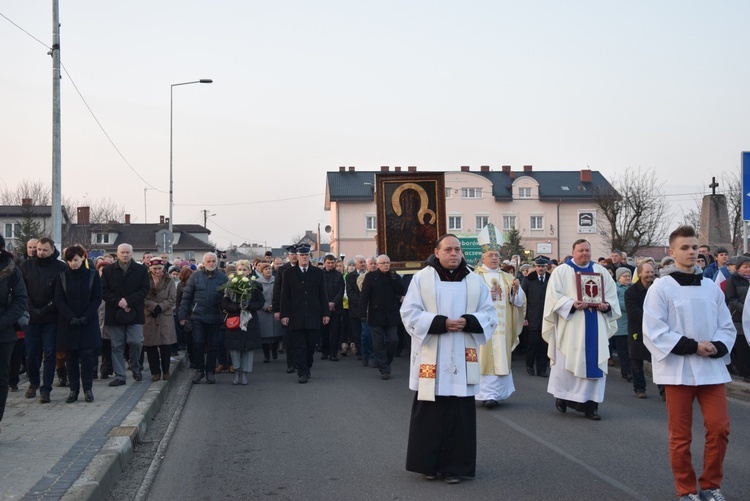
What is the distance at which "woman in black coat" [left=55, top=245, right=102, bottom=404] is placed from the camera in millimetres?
11078

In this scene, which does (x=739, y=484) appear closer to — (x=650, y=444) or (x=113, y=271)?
(x=650, y=444)

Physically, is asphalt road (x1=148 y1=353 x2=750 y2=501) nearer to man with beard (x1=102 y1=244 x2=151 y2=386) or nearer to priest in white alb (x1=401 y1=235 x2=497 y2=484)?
priest in white alb (x1=401 y1=235 x2=497 y2=484)

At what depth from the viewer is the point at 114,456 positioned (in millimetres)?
7863

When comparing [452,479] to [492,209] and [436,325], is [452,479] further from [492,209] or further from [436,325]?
[492,209]

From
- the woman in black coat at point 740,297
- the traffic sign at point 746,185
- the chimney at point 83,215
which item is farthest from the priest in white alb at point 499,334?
the chimney at point 83,215

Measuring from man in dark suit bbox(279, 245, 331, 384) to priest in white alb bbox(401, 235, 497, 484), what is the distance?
7014mm

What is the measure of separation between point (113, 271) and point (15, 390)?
6.82 ft

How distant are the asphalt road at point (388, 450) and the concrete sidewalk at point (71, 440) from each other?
1.52 feet

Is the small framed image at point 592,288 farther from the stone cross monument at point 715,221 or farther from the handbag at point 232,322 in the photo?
the stone cross monument at point 715,221

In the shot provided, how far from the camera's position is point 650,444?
351 inches

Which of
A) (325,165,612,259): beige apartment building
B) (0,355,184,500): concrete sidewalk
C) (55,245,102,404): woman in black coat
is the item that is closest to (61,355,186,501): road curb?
(0,355,184,500): concrete sidewalk

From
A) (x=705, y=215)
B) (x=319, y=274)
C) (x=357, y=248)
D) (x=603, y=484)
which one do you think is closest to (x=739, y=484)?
(x=603, y=484)

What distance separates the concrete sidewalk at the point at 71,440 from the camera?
6.91 metres

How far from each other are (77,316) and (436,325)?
5.61 m
